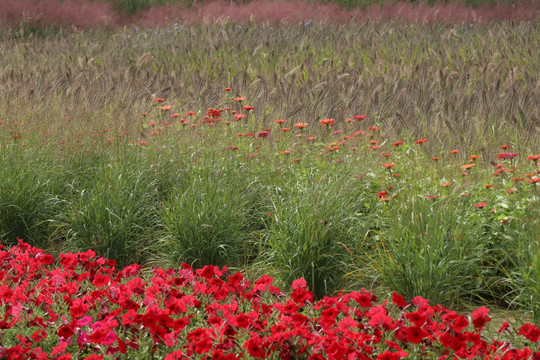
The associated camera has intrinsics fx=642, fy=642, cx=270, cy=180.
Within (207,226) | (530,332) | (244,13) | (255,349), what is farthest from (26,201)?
(244,13)

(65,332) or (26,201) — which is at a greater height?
(65,332)

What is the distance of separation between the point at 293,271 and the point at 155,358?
1.13 meters

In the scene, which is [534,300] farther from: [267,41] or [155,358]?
[267,41]

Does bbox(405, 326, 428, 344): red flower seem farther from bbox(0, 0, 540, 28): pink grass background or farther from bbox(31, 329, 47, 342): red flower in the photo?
bbox(0, 0, 540, 28): pink grass background

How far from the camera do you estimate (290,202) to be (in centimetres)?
377

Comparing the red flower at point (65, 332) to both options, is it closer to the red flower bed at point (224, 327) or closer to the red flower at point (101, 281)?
the red flower bed at point (224, 327)

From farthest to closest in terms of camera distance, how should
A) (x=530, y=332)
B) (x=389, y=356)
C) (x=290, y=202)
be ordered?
(x=290, y=202), (x=530, y=332), (x=389, y=356)

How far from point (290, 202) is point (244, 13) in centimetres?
1190

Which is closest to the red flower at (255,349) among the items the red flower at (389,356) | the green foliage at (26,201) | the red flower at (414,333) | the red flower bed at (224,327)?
the red flower bed at (224,327)

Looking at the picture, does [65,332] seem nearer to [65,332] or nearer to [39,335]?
→ [65,332]

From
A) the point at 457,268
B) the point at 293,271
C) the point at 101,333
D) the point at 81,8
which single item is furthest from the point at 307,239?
the point at 81,8

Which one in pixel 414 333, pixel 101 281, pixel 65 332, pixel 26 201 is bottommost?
pixel 26 201

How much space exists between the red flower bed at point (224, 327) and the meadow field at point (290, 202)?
2 centimetres

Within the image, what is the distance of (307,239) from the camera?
3.56 meters
